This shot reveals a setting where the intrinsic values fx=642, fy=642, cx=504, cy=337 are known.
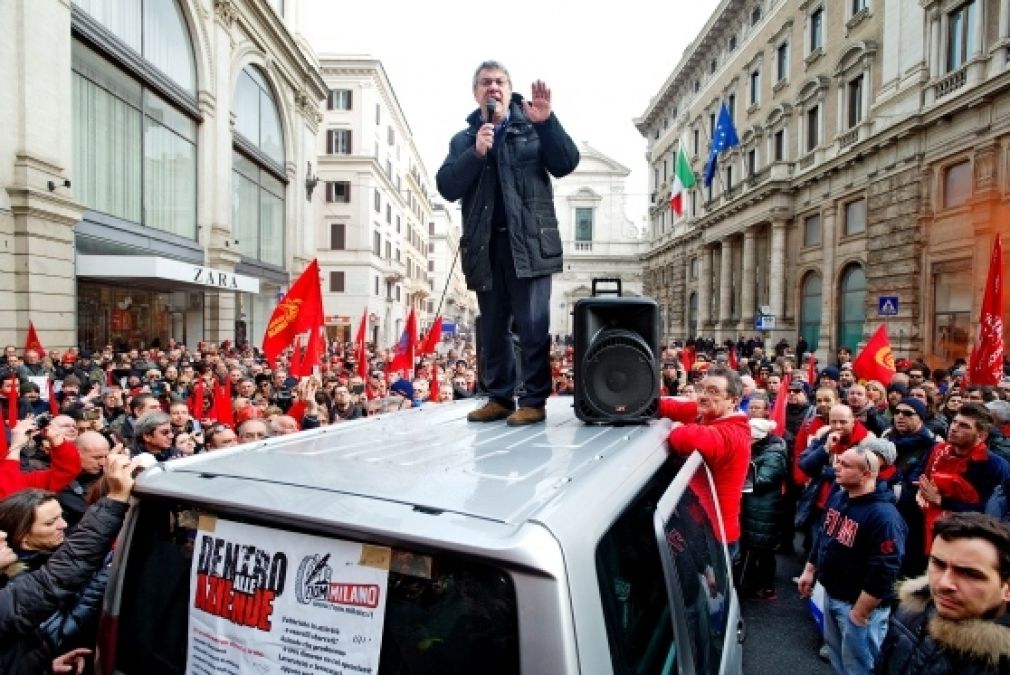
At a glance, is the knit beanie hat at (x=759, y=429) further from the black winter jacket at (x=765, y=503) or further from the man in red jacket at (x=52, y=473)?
the man in red jacket at (x=52, y=473)

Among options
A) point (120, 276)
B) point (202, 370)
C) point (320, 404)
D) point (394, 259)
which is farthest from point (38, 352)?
point (394, 259)

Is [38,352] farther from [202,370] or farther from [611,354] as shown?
[611,354]

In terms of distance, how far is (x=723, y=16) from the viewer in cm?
3453

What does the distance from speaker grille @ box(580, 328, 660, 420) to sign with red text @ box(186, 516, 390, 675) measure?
5.52 feet

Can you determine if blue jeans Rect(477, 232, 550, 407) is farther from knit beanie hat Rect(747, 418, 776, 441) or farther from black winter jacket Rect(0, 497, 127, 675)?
knit beanie hat Rect(747, 418, 776, 441)

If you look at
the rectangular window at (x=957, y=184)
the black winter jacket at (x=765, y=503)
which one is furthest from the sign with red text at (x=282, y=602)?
the rectangular window at (x=957, y=184)

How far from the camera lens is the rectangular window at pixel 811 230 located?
2557 centimetres

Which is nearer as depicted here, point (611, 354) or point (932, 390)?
point (611, 354)

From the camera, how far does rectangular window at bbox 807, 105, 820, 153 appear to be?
25753mm

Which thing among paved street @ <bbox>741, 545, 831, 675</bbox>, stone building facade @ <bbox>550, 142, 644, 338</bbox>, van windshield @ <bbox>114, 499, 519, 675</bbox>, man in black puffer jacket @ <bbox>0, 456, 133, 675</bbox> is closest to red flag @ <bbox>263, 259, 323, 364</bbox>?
paved street @ <bbox>741, 545, 831, 675</bbox>

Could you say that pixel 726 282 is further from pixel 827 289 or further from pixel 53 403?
pixel 53 403

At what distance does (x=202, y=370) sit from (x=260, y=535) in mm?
12230

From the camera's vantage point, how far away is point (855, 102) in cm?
2292

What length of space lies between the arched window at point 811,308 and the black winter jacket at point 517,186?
24.9 meters
